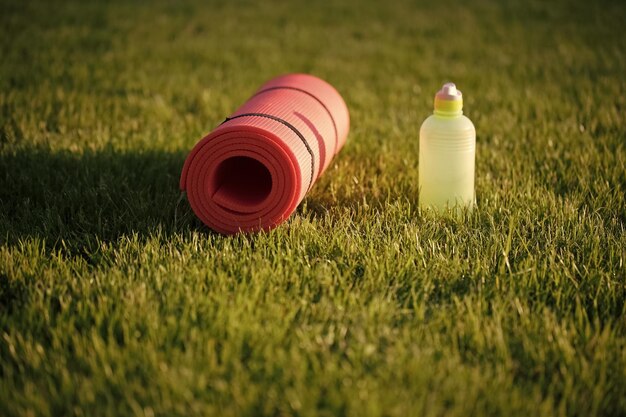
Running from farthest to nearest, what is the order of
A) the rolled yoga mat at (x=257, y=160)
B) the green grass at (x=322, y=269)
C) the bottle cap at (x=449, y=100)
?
the bottle cap at (x=449, y=100), the rolled yoga mat at (x=257, y=160), the green grass at (x=322, y=269)

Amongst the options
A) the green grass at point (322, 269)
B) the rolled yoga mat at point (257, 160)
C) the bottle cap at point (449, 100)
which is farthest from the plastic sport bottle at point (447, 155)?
the rolled yoga mat at point (257, 160)

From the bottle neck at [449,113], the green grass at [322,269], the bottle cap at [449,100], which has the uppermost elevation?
the bottle cap at [449,100]

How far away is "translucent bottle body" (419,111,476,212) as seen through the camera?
3.33 m

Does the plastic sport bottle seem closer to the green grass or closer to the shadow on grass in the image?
the green grass

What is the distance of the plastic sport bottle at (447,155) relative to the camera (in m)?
3.32

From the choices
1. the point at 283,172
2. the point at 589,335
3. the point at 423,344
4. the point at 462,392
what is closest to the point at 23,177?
the point at 283,172

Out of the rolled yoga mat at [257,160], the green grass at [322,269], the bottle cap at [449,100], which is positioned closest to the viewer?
the green grass at [322,269]

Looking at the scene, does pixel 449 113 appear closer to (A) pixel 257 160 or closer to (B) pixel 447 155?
(B) pixel 447 155

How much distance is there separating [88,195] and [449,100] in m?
2.01

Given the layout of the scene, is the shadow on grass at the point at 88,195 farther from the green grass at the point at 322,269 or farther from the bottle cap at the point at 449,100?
the bottle cap at the point at 449,100

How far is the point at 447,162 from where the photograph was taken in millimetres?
3373

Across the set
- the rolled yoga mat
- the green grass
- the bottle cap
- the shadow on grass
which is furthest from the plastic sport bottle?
the shadow on grass

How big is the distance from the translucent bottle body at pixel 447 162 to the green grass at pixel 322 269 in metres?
0.14

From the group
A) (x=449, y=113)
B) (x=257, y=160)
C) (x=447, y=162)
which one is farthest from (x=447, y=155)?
(x=257, y=160)
